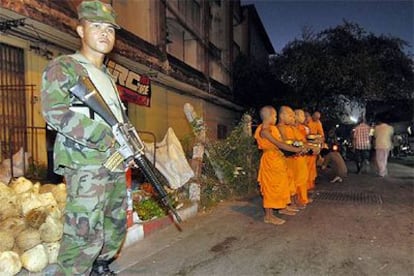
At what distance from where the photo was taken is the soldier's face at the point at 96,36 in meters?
2.70

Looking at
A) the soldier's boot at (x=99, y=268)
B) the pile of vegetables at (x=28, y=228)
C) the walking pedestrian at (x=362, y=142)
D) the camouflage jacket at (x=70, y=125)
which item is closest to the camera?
the camouflage jacket at (x=70, y=125)

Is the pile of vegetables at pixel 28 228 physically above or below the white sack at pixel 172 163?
below

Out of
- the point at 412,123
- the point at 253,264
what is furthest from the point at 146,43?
the point at 412,123

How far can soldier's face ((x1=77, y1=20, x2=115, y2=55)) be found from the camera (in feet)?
8.86

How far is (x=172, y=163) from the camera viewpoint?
5.88m

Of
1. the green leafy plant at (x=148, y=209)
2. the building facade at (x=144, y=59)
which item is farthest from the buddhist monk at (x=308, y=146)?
the green leafy plant at (x=148, y=209)

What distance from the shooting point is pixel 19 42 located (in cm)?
564

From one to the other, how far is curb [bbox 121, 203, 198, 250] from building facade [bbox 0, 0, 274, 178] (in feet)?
7.75

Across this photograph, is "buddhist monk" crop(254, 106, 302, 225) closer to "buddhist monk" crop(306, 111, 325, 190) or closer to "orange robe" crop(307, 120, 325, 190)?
"buddhist monk" crop(306, 111, 325, 190)

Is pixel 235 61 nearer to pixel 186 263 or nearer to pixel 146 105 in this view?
pixel 146 105

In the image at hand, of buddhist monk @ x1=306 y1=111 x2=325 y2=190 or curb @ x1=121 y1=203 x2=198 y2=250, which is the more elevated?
buddhist monk @ x1=306 y1=111 x2=325 y2=190

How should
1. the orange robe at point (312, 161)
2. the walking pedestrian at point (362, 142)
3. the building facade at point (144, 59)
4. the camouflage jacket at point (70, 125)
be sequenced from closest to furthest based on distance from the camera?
the camouflage jacket at point (70, 125) → the building facade at point (144, 59) → the orange robe at point (312, 161) → the walking pedestrian at point (362, 142)

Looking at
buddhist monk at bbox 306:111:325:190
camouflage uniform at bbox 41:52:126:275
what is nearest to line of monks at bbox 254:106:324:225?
buddhist monk at bbox 306:111:325:190

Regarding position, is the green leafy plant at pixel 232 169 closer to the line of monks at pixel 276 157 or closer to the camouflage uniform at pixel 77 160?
the line of monks at pixel 276 157
